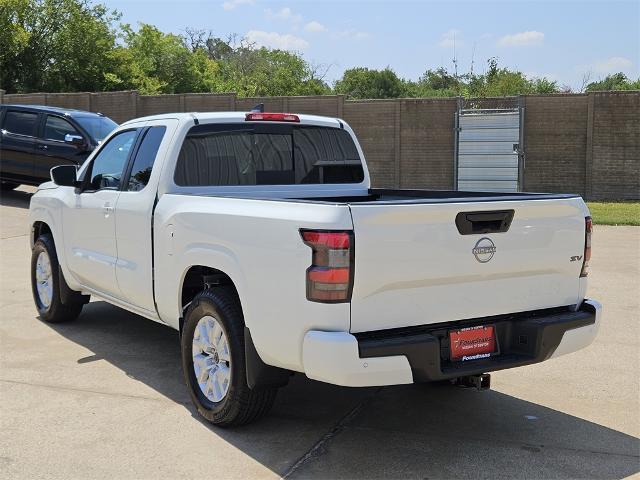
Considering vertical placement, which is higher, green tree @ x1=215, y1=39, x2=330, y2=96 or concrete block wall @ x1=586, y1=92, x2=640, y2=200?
green tree @ x1=215, y1=39, x2=330, y2=96

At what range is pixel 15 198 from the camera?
58.0 feet

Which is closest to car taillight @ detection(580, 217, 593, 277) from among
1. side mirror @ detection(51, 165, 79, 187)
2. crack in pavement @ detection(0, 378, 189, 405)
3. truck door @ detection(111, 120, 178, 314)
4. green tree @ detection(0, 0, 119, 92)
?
crack in pavement @ detection(0, 378, 189, 405)

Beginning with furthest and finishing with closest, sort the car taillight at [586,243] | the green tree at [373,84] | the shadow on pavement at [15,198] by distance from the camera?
1. the green tree at [373,84]
2. the shadow on pavement at [15,198]
3. the car taillight at [586,243]

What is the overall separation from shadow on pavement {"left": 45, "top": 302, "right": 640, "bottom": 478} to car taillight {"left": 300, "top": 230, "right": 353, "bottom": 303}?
0.97 meters

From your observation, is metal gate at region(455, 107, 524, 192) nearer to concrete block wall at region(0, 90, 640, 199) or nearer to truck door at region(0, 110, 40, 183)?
concrete block wall at region(0, 90, 640, 199)

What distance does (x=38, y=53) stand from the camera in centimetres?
3759

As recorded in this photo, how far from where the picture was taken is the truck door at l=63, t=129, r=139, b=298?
612 centimetres

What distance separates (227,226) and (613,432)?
2.61 m

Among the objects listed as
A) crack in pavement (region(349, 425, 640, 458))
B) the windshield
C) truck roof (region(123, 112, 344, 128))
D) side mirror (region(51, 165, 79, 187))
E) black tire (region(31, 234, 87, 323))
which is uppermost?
the windshield

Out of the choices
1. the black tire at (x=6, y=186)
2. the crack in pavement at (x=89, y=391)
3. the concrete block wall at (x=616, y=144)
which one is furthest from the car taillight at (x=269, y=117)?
the concrete block wall at (x=616, y=144)

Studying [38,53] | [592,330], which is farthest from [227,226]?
[38,53]

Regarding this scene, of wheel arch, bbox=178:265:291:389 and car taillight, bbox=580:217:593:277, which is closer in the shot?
wheel arch, bbox=178:265:291:389

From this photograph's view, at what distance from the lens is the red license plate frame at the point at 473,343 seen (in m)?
4.24

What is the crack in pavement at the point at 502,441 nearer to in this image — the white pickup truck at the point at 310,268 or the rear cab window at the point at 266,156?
the white pickup truck at the point at 310,268
